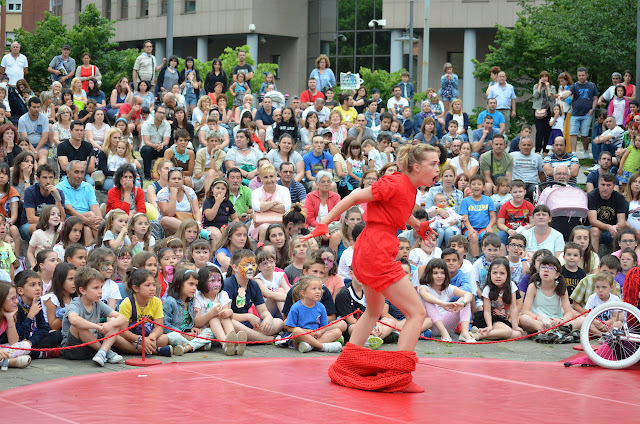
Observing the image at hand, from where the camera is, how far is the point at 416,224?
7133mm

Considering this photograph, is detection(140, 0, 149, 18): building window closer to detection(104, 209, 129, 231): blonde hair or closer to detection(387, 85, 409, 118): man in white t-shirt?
detection(387, 85, 409, 118): man in white t-shirt

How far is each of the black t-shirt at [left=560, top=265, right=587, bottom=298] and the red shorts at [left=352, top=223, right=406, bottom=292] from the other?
167 inches

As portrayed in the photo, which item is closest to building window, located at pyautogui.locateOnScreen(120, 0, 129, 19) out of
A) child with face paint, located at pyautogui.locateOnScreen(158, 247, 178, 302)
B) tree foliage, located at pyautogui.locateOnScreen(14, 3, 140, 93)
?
tree foliage, located at pyautogui.locateOnScreen(14, 3, 140, 93)

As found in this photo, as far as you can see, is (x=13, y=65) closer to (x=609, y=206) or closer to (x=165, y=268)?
(x=165, y=268)

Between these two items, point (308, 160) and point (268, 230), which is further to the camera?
point (308, 160)

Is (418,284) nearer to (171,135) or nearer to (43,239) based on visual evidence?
(43,239)

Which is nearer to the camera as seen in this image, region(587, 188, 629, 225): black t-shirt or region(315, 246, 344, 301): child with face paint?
region(315, 246, 344, 301): child with face paint

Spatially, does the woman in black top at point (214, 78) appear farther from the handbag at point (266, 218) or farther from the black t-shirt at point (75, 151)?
the handbag at point (266, 218)

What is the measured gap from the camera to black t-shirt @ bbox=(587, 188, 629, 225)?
12.5m

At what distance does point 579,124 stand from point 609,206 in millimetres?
6585

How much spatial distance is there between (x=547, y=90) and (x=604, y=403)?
41.7ft

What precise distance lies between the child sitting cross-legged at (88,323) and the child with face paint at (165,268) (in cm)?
127

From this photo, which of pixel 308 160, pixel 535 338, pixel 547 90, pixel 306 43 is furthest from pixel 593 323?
pixel 306 43

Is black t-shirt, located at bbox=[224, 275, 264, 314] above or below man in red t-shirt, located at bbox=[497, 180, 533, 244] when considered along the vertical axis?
below
